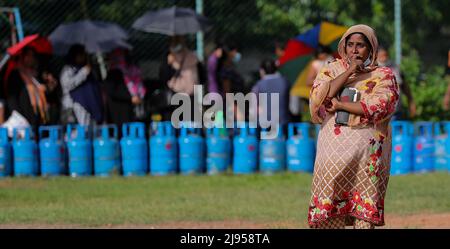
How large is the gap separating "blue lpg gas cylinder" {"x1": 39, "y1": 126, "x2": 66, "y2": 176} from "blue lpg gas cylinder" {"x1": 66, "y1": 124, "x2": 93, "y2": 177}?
5.1 inches

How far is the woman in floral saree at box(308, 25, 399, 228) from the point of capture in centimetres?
838

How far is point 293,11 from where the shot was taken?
21.8m

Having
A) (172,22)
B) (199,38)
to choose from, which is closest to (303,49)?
(199,38)

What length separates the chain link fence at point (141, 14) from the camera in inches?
731

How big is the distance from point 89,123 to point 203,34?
3164 millimetres

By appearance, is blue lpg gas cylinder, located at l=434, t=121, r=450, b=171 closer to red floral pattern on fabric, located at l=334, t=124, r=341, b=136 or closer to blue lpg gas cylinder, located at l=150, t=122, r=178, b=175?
blue lpg gas cylinder, located at l=150, t=122, r=178, b=175

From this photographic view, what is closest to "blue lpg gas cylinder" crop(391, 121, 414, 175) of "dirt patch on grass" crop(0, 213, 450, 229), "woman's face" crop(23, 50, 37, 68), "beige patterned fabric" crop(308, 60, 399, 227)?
"dirt patch on grass" crop(0, 213, 450, 229)

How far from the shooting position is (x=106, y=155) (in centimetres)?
1642

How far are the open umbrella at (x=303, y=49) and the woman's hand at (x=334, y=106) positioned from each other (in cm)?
971

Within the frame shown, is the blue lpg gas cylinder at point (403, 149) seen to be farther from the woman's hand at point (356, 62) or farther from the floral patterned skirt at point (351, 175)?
the woman's hand at point (356, 62)

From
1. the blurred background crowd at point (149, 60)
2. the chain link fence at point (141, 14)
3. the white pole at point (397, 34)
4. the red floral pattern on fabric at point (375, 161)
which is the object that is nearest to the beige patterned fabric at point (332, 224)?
the red floral pattern on fabric at point (375, 161)

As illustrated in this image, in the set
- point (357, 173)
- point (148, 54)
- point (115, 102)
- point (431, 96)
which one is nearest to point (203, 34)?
point (148, 54)

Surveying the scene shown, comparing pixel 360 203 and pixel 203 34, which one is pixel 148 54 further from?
pixel 360 203
